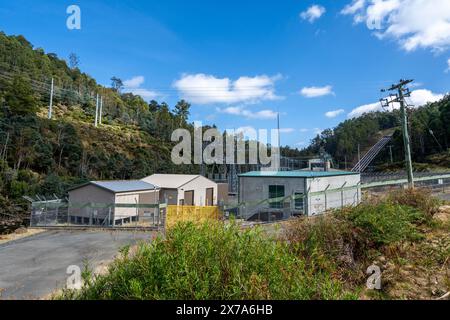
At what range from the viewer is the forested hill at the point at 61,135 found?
31.6 meters

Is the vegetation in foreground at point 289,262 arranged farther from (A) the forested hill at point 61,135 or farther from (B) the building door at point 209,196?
(B) the building door at point 209,196

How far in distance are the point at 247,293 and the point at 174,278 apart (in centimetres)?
94

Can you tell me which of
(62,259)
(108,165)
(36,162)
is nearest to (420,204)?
(62,259)

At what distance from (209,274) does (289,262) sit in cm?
117

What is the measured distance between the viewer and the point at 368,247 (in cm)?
684

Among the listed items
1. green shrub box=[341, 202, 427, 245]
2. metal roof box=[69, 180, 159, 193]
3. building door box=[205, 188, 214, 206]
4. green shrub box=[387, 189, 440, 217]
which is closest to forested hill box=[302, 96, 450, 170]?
green shrub box=[387, 189, 440, 217]

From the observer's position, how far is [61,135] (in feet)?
146

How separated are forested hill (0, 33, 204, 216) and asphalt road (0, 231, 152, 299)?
860cm

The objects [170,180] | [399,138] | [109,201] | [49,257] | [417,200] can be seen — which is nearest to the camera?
[417,200]

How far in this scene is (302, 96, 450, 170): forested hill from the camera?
62156 millimetres

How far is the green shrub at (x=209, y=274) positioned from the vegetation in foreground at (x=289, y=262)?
0.01m

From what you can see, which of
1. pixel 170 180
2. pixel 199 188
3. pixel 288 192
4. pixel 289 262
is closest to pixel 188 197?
pixel 199 188

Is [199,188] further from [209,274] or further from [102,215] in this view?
[209,274]

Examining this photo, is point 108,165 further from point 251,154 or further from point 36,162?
point 251,154
